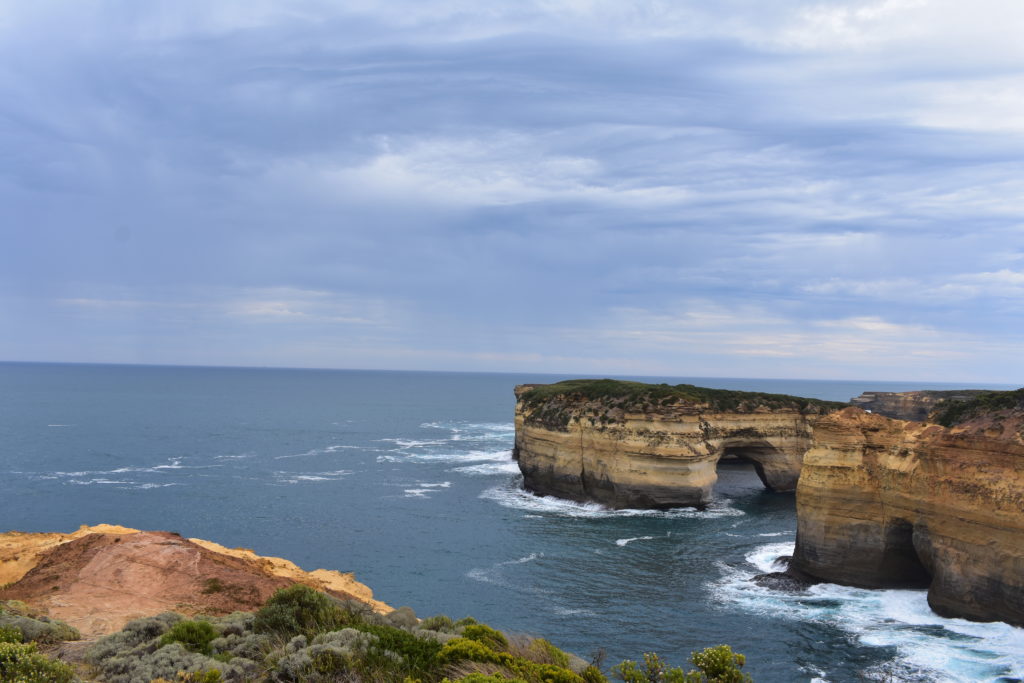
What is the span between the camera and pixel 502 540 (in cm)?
4350

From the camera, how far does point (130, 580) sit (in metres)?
24.0

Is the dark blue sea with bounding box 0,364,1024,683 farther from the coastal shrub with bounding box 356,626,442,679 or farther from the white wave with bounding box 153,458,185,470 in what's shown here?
the coastal shrub with bounding box 356,626,442,679

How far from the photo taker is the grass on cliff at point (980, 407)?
95.1 feet

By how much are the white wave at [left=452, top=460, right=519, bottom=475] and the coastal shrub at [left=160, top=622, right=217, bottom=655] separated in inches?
2121

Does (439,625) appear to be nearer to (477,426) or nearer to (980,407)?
(980,407)

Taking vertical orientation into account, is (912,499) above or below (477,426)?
above

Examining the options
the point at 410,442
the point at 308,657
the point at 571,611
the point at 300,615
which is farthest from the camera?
the point at 410,442

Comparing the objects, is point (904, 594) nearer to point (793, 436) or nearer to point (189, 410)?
point (793, 436)

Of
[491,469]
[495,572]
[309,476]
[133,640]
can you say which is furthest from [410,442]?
[133,640]

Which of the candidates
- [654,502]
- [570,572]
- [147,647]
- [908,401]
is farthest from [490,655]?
[908,401]

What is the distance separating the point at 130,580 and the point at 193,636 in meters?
10.1

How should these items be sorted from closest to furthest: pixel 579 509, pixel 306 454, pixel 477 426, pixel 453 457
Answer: pixel 579 509 → pixel 453 457 → pixel 306 454 → pixel 477 426

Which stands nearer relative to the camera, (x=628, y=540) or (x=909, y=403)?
(x=628, y=540)

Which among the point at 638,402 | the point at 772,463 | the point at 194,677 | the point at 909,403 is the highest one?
the point at 638,402
